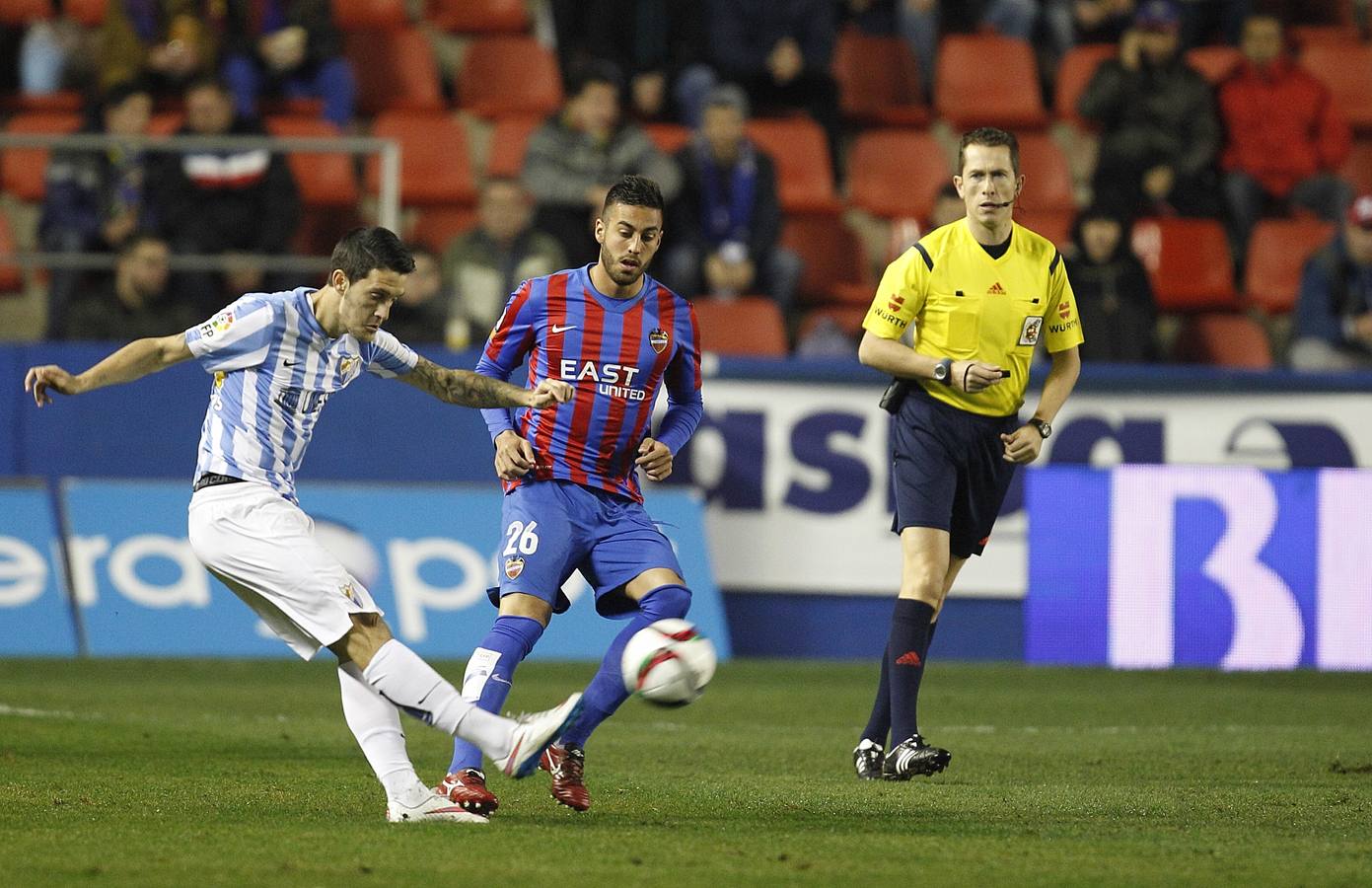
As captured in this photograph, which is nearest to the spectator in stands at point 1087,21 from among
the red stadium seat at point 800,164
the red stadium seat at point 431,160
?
the red stadium seat at point 800,164

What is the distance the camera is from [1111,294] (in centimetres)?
1398

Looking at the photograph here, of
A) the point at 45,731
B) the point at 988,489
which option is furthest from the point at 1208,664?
the point at 45,731

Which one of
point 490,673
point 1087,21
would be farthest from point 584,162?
point 490,673

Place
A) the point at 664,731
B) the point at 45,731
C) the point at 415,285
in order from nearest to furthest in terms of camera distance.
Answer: the point at 45,731 → the point at 664,731 → the point at 415,285

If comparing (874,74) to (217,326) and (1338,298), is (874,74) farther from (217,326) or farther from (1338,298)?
(217,326)

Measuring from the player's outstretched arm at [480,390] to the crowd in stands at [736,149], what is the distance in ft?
22.2

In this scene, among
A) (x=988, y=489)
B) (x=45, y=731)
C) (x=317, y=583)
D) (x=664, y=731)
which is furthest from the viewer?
(x=664, y=731)

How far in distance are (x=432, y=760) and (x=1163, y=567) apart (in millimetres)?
5853

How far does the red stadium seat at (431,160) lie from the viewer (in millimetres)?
15719

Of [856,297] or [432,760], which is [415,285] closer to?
[856,297]

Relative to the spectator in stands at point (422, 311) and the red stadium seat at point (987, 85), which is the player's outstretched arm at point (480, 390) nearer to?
the spectator in stands at point (422, 311)

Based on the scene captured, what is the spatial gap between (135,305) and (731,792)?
7688 mm

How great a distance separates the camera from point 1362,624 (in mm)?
12117

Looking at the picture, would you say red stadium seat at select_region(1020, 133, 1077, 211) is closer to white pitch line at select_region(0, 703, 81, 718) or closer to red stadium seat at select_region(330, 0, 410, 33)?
red stadium seat at select_region(330, 0, 410, 33)
